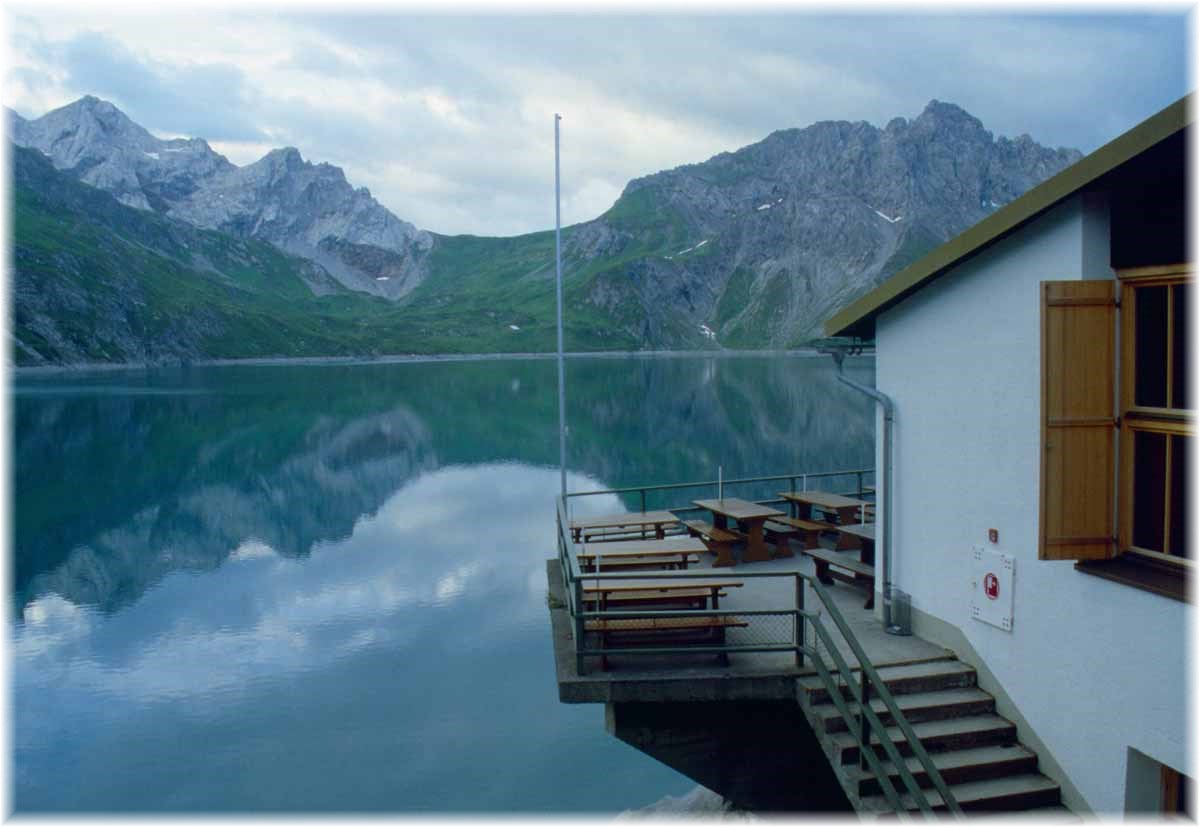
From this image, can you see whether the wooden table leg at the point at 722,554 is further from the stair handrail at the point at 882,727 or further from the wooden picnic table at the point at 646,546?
the stair handrail at the point at 882,727

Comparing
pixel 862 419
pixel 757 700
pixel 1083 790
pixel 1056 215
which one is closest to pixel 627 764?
pixel 757 700

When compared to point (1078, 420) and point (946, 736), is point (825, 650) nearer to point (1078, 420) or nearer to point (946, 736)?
point (946, 736)

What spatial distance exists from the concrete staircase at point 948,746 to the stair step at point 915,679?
1 centimetres

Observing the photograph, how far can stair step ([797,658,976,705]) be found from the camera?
29.7 ft

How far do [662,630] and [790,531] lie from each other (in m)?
6.26

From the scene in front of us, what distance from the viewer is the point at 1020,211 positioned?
8.14 m

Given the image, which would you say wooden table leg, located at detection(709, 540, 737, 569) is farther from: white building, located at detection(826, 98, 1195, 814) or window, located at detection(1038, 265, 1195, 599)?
window, located at detection(1038, 265, 1195, 599)

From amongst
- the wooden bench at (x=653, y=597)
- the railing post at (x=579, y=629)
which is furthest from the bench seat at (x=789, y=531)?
the railing post at (x=579, y=629)

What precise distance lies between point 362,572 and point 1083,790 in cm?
2532

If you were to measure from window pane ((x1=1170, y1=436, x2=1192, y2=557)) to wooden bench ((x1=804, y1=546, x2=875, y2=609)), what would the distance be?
4831 mm

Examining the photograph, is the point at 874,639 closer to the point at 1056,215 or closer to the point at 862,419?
the point at 1056,215

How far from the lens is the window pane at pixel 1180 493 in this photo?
7.02m

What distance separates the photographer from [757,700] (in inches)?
381

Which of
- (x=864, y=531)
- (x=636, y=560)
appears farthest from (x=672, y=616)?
(x=864, y=531)
